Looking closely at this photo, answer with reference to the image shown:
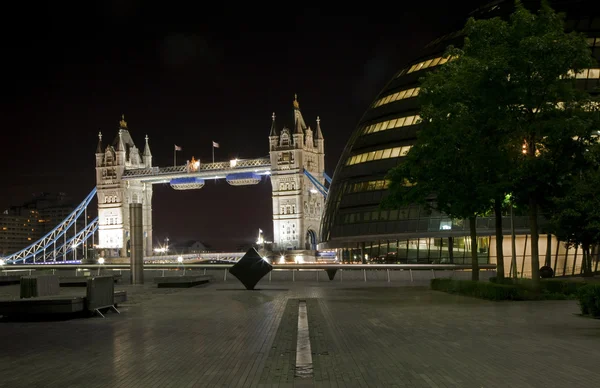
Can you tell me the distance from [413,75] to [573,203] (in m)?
44.8

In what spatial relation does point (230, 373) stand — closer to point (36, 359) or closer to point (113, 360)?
point (113, 360)

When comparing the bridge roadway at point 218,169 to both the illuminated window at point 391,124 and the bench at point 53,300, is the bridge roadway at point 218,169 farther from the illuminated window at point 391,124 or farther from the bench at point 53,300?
the bench at point 53,300

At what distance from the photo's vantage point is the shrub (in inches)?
866

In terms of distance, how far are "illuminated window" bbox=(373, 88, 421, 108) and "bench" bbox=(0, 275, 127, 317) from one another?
52.3 meters

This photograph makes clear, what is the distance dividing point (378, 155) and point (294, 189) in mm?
96064

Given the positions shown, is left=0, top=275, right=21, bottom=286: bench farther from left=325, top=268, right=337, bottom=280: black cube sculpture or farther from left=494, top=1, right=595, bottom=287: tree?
left=494, top=1, right=595, bottom=287: tree

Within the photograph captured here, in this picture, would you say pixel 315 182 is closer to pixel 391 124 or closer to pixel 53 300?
pixel 391 124

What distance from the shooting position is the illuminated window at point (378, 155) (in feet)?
236

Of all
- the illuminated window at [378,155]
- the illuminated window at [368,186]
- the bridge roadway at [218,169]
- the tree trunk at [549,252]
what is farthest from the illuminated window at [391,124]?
the bridge roadway at [218,169]

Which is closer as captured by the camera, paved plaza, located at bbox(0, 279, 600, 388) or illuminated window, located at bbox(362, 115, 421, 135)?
paved plaza, located at bbox(0, 279, 600, 388)

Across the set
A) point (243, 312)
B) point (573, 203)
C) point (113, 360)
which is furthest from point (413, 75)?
point (113, 360)

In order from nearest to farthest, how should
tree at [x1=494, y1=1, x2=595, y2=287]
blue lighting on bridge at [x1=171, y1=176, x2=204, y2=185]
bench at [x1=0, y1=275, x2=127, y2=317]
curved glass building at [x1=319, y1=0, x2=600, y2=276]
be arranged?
bench at [x1=0, y1=275, x2=127, y2=317] → tree at [x1=494, y1=1, x2=595, y2=287] → curved glass building at [x1=319, y1=0, x2=600, y2=276] → blue lighting on bridge at [x1=171, y1=176, x2=204, y2=185]

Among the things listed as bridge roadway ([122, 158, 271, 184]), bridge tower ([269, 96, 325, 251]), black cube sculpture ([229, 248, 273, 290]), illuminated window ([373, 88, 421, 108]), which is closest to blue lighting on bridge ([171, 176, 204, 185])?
bridge roadway ([122, 158, 271, 184])

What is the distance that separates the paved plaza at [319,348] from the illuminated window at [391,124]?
46430mm
